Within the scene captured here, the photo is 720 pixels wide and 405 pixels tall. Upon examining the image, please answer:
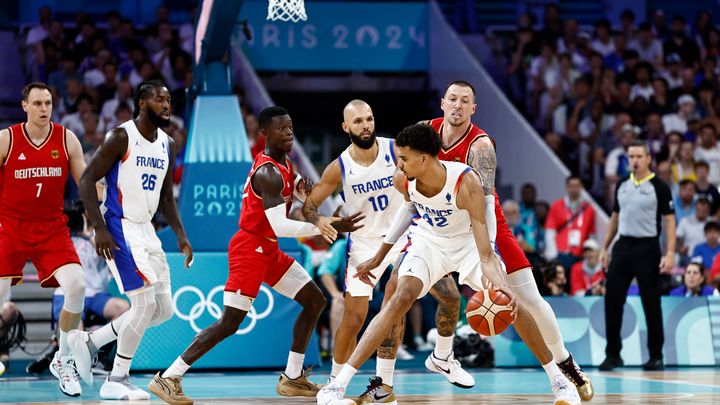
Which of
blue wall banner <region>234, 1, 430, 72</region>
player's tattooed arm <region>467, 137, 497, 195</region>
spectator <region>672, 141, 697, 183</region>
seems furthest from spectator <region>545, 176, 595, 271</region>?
player's tattooed arm <region>467, 137, 497, 195</region>

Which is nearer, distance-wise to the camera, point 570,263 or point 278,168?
point 278,168

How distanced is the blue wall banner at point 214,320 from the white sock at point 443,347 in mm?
2659

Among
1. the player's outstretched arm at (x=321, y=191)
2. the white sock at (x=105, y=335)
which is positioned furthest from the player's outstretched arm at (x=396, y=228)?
the white sock at (x=105, y=335)

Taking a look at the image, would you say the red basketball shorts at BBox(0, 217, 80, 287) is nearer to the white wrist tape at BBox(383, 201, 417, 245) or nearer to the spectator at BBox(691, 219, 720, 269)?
the white wrist tape at BBox(383, 201, 417, 245)

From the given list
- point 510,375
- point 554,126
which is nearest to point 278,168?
point 510,375

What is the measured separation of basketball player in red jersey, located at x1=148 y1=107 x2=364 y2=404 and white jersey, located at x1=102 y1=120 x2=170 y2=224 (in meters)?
0.71

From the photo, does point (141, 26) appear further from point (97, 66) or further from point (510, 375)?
point (510, 375)

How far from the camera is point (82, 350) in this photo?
950 centimetres

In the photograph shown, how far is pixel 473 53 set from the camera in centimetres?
2047

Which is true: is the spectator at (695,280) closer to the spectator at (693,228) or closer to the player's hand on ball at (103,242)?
the spectator at (693,228)

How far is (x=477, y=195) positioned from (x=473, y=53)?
42.7 feet

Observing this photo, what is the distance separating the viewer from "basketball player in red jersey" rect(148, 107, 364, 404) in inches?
340

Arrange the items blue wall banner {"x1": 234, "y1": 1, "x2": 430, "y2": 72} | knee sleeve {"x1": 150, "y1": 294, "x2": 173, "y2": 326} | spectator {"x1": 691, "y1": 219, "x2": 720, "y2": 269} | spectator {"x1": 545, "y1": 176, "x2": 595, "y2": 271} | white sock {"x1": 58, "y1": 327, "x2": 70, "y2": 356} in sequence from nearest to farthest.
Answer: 1. knee sleeve {"x1": 150, "y1": 294, "x2": 173, "y2": 326}
2. white sock {"x1": 58, "y1": 327, "x2": 70, "y2": 356}
3. spectator {"x1": 691, "y1": 219, "x2": 720, "y2": 269}
4. spectator {"x1": 545, "y1": 176, "x2": 595, "y2": 271}
5. blue wall banner {"x1": 234, "y1": 1, "x2": 430, "y2": 72}

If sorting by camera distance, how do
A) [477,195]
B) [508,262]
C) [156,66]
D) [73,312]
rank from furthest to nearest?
[156,66] → [73,312] → [508,262] → [477,195]
